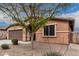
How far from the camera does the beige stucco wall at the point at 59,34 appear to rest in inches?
100

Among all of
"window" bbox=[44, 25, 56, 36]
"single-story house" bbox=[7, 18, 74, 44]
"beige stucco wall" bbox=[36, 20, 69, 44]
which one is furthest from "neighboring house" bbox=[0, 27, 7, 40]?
"window" bbox=[44, 25, 56, 36]

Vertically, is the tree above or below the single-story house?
above

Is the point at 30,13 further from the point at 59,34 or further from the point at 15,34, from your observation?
the point at 59,34

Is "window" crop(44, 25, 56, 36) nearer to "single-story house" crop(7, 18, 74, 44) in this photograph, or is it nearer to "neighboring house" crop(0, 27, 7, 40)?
"single-story house" crop(7, 18, 74, 44)

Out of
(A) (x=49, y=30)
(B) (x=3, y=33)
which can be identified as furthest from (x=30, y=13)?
(B) (x=3, y=33)

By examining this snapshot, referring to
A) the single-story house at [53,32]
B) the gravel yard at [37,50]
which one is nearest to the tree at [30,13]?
the single-story house at [53,32]

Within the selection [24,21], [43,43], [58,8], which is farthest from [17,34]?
[58,8]

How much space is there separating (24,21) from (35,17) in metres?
0.18

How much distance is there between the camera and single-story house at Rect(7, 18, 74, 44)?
2.54 m

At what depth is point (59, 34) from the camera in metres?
2.57

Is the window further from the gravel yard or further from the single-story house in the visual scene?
the gravel yard

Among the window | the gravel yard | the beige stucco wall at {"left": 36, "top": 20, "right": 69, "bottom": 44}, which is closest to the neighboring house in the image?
the gravel yard

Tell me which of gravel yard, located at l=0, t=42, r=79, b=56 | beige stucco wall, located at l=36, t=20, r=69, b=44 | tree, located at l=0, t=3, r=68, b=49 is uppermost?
tree, located at l=0, t=3, r=68, b=49

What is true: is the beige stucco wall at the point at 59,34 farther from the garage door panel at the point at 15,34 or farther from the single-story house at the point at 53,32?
the garage door panel at the point at 15,34
